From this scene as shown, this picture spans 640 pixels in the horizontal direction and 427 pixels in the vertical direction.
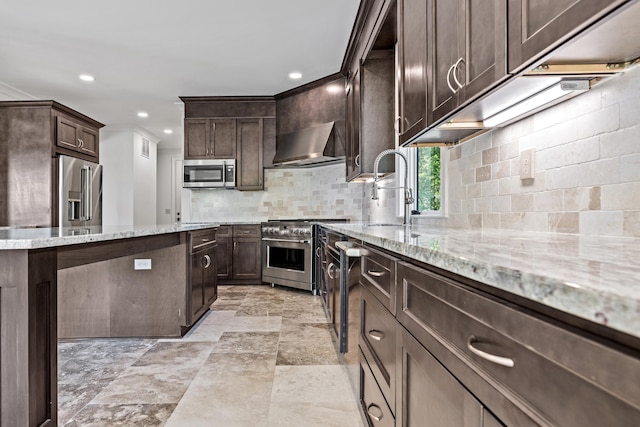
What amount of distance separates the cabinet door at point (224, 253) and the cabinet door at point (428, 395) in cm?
453

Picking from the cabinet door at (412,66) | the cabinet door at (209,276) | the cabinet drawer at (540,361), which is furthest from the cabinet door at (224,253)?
the cabinet drawer at (540,361)

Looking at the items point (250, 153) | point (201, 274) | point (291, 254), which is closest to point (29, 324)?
point (201, 274)

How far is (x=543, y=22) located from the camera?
3.10ft

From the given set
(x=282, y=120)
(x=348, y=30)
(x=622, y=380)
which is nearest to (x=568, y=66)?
(x=622, y=380)

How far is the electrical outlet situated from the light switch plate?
2641 millimetres

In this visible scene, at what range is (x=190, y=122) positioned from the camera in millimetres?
5547

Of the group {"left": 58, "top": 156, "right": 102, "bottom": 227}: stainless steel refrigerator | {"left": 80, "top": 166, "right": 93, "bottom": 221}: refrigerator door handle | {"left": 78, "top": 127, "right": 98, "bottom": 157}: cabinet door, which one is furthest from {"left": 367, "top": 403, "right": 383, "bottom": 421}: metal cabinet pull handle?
{"left": 78, "top": 127, "right": 98, "bottom": 157}: cabinet door

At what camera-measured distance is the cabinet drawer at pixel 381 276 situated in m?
1.18

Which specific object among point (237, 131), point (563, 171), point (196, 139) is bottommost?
point (563, 171)

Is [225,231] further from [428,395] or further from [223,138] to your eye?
[428,395]

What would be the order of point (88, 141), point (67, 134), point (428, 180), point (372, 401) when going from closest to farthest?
1. point (372, 401)
2. point (428, 180)
3. point (67, 134)
4. point (88, 141)

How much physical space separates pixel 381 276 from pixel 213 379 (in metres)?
1.44

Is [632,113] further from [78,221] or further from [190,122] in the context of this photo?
[78,221]

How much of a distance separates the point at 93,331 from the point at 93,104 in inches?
165
